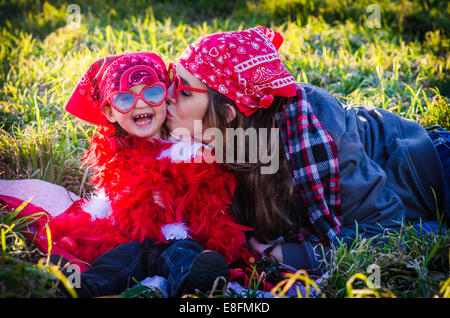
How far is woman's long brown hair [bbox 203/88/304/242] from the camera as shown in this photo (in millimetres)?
2172

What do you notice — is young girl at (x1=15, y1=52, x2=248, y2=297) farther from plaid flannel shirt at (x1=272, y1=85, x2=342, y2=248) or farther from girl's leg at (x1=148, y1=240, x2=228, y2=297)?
plaid flannel shirt at (x1=272, y1=85, x2=342, y2=248)

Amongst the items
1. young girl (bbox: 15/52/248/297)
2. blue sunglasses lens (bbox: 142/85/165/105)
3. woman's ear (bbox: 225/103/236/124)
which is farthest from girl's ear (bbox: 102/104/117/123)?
woman's ear (bbox: 225/103/236/124)

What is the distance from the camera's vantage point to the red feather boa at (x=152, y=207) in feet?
6.73

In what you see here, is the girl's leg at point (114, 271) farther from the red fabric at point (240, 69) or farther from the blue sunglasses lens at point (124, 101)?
the red fabric at point (240, 69)

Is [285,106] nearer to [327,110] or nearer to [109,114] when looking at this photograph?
[327,110]

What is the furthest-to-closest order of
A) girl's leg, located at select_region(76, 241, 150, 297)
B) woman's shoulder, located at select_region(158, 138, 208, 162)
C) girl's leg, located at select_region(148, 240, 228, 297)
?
woman's shoulder, located at select_region(158, 138, 208, 162), girl's leg, located at select_region(76, 241, 150, 297), girl's leg, located at select_region(148, 240, 228, 297)

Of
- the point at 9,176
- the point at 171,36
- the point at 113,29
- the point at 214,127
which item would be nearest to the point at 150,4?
the point at 113,29

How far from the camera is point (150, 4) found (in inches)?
257

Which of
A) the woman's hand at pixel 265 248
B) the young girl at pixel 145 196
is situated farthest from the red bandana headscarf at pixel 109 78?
the woman's hand at pixel 265 248

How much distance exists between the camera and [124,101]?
2.06 meters

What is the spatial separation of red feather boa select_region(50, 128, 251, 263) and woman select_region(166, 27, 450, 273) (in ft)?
0.71

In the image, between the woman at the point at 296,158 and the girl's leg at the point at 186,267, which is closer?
the girl's leg at the point at 186,267
